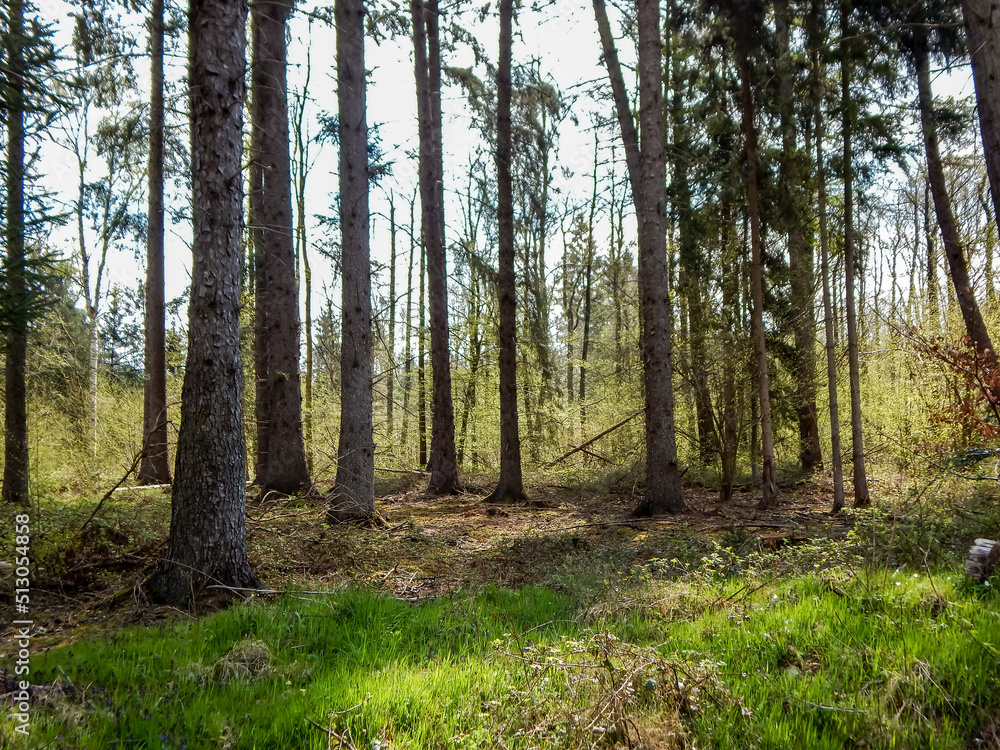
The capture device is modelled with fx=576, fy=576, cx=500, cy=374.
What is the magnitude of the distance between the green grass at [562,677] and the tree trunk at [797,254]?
7859 millimetres

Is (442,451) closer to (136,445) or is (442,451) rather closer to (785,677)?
(136,445)

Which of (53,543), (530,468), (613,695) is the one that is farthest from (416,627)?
(530,468)

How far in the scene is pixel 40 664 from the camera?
139 inches

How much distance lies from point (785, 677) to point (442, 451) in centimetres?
1015

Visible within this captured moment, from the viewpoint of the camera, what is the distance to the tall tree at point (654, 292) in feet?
31.3

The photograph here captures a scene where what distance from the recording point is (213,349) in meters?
4.96

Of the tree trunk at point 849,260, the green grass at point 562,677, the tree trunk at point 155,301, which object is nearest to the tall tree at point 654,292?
the tree trunk at point 849,260

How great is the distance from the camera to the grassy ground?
283 centimetres

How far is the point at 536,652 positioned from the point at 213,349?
3599mm

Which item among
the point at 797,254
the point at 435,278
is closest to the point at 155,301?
the point at 435,278

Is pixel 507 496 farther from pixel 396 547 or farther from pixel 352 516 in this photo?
pixel 396 547

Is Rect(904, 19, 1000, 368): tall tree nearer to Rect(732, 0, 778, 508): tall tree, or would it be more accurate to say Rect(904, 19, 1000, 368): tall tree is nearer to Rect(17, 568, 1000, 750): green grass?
Rect(732, 0, 778, 508): tall tree

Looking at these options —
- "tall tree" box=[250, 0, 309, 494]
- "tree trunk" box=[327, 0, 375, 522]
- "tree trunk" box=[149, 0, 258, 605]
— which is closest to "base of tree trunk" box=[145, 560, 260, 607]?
"tree trunk" box=[149, 0, 258, 605]

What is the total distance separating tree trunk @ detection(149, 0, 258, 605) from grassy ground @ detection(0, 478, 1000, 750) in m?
0.43
